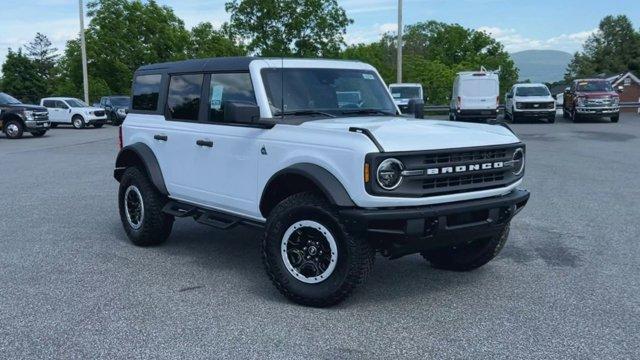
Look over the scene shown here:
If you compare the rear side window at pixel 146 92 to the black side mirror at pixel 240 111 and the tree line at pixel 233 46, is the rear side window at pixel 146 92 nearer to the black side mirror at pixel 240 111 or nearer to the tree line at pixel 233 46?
the black side mirror at pixel 240 111

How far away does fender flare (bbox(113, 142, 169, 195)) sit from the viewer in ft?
21.4

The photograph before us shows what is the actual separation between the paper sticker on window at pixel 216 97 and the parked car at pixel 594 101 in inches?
1049

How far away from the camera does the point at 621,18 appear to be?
10400 cm

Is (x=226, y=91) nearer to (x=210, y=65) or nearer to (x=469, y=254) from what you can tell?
(x=210, y=65)

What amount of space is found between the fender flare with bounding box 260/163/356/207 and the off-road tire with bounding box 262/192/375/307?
139 mm

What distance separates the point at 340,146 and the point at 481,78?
84.3ft

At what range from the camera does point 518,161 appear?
5223 mm

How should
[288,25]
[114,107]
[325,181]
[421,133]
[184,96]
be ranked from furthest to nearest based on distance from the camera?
[288,25] → [114,107] → [184,96] → [421,133] → [325,181]

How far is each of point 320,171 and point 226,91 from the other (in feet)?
5.37

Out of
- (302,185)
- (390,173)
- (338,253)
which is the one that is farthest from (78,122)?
(390,173)

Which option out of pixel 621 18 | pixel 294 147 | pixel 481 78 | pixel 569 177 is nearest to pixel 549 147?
pixel 569 177

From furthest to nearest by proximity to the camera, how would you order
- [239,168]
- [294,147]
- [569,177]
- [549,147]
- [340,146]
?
[549,147] → [569,177] → [239,168] → [294,147] → [340,146]

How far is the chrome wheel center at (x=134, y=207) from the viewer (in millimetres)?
6793

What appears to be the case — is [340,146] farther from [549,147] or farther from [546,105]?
[546,105]
